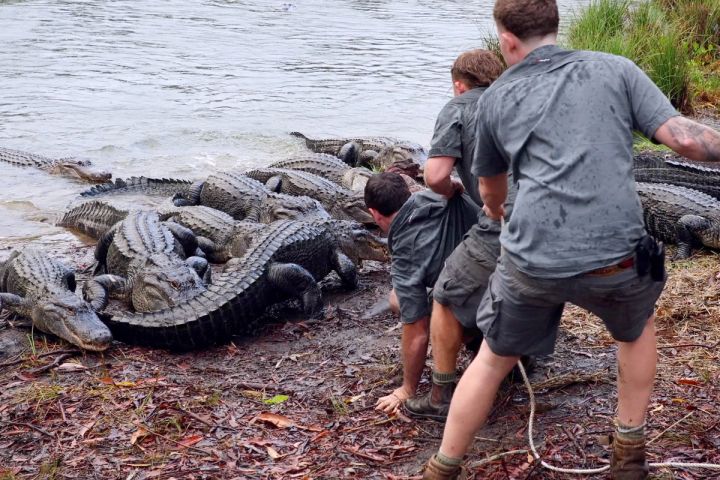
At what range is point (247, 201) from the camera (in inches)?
319

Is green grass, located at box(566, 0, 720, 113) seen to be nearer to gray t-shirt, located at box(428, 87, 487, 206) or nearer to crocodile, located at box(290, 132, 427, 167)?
crocodile, located at box(290, 132, 427, 167)

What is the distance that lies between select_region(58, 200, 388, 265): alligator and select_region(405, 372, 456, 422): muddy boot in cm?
280

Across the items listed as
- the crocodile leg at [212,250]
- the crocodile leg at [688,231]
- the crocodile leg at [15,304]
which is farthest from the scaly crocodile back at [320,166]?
the crocodile leg at [15,304]

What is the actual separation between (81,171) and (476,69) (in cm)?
774

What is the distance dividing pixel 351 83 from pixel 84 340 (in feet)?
36.4

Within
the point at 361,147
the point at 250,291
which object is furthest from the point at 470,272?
the point at 361,147

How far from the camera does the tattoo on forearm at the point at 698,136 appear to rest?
2.62 meters

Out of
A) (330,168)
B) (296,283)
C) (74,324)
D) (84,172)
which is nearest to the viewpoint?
(74,324)

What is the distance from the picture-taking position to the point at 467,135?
3.60 metres

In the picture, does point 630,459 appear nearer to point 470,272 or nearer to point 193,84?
point 470,272

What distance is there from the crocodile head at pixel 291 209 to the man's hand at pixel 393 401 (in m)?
3.34

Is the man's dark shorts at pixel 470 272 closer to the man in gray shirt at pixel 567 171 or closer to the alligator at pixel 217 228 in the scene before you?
the man in gray shirt at pixel 567 171

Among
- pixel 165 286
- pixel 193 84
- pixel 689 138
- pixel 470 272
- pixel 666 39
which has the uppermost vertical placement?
pixel 689 138

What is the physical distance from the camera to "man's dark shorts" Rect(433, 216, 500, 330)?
3549 mm
